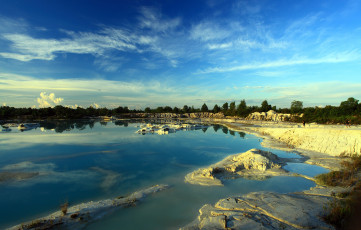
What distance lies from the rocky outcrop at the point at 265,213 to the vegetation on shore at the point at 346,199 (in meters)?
0.41

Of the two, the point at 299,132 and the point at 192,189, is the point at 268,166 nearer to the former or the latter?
the point at 192,189

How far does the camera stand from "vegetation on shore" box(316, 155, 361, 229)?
6520 millimetres

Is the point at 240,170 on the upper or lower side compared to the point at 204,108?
lower

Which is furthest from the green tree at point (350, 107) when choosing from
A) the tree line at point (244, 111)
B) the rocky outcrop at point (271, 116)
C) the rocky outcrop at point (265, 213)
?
the rocky outcrop at point (265, 213)

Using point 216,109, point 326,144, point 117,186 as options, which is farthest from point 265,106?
point 117,186

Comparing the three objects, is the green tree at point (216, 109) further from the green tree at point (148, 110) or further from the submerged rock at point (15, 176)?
the submerged rock at point (15, 176)

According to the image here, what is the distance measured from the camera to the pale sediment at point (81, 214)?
21.6 feet

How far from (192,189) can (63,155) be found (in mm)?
16514

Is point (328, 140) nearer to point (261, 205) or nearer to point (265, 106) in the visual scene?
point (261, 205)

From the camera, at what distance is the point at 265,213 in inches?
282

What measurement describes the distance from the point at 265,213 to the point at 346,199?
434cm

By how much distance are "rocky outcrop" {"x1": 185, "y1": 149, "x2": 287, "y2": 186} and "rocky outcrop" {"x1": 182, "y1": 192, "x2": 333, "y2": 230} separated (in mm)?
3051

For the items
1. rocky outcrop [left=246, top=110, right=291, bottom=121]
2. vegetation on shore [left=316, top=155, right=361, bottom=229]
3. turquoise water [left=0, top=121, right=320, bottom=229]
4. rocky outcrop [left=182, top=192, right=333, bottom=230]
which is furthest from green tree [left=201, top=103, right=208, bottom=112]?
rocky outcrop [left=182, top=192, right=333, bottom=230]

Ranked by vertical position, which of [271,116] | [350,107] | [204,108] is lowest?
[271,116]
